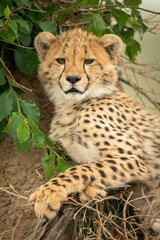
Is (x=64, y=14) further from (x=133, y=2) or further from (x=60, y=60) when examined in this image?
(x=133, y=2)

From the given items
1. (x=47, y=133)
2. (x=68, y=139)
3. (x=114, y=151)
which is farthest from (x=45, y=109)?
(x=114, y=151)

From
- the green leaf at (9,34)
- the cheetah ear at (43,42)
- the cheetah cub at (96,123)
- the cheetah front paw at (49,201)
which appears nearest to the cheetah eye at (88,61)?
the cheetah cub at (96,123)

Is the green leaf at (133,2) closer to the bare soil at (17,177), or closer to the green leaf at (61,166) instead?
the bare soil at (17,177)

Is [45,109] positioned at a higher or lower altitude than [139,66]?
lower

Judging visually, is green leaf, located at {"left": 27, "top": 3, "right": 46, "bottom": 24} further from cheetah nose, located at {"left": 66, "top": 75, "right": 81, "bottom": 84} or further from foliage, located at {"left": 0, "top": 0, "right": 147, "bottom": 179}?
cheetah nose, located at {"left": 66, "top": 75, "right": 81, "bottom": 84}

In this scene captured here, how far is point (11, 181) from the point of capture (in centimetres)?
210

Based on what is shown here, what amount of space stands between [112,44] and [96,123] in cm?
55

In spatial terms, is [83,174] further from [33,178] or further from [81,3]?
[81,3]

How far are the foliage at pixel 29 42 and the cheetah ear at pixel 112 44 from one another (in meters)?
0.09

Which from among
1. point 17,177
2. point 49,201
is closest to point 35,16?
point 17,177

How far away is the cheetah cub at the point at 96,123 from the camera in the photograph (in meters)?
1.67

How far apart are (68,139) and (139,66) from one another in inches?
40.7

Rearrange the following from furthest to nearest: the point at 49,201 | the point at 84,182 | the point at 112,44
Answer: the point at 112,44 < the point at 84,182 < the point at 49,201

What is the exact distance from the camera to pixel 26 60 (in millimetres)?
2117
